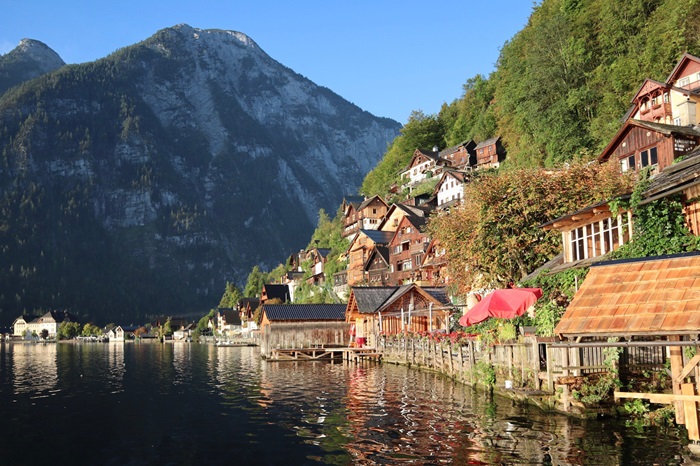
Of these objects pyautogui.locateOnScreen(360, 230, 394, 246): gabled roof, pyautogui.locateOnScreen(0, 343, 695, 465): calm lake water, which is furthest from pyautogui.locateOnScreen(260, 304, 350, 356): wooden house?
pyautogui.locateOnScreen(0, 343, 695, 465): calm lake water

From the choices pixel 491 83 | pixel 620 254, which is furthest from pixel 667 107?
pixel 491 83

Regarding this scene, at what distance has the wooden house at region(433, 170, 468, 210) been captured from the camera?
100875mm

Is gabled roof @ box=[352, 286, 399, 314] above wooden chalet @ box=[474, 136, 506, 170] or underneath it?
underneath

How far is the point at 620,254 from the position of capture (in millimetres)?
23922

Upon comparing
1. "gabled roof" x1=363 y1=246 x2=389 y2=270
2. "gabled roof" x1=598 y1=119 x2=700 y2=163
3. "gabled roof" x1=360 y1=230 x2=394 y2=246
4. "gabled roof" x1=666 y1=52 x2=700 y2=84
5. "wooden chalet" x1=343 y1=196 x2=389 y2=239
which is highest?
"gabled roof" x1=666 y1=52 x2=700 y2=84

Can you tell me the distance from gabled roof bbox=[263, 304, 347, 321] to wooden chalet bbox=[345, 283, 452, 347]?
298cm

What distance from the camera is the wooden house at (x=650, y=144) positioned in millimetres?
44312

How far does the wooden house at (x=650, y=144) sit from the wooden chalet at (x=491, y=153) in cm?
5169

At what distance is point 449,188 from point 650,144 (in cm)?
5808

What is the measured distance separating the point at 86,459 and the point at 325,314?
177 feet

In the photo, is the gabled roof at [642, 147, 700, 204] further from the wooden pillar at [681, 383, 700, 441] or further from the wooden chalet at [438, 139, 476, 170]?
the wooden chalet at [438, 139, 476, 170]

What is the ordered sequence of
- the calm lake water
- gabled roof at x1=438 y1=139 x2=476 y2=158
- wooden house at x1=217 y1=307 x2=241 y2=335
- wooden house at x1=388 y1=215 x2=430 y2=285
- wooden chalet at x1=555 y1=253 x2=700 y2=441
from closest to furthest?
wooden chalet at x1=555 y1=253 x2=700 y2=441
the calm lake water
wooden house at x1=388 y1=215 x2=430 y2=285
gabled roof at x1=438 y1=139 x2=476 y2=158
wooden house at x1=217 y1=307 x2=241 y2=335

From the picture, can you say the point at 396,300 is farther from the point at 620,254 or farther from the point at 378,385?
the point at 620,254

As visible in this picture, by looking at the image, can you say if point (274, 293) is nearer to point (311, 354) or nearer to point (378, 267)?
point (378, 267)
